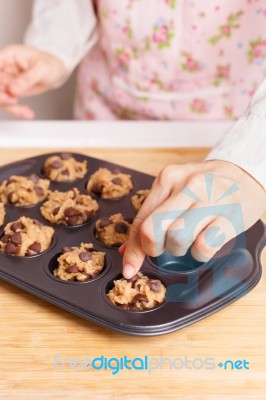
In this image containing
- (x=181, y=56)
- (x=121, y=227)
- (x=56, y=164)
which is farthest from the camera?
(x=181, y=56)

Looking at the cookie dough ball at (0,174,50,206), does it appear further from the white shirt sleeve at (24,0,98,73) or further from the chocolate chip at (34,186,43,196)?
the white shirt sleeve at (24,0,98,73)

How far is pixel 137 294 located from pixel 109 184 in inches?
Result: 13.4

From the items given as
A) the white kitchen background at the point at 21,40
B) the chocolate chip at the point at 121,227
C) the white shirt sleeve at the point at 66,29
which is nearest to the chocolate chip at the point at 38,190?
the chocolate chip at the point at 121,227

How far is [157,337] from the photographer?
0.83m

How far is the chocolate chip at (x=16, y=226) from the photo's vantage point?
100cm

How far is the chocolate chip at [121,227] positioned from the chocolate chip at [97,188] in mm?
152

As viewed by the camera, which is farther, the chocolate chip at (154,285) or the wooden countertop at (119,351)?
the chocolate chip at (154,285)

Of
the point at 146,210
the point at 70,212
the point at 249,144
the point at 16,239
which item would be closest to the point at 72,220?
the point at 70,212

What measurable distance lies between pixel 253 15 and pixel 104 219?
30.5 inches

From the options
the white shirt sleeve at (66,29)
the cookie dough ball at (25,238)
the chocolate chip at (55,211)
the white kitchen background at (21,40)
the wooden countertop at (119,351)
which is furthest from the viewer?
the white kitchen background at (21,40)

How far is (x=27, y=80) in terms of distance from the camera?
1402 millimetres

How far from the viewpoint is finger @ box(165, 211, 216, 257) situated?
78 cm

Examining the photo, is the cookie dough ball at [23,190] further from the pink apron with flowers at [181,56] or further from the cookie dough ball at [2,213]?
the pink apron with flowers at [181,56]

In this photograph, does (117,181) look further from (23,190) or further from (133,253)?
(133,253)
